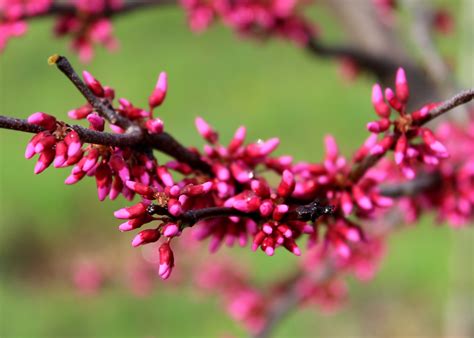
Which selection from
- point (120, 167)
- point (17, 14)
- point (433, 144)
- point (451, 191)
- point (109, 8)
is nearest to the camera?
point (120, 167)

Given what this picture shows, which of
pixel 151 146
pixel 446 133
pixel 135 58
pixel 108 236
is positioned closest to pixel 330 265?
pixel 446 133

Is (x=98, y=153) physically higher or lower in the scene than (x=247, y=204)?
higher

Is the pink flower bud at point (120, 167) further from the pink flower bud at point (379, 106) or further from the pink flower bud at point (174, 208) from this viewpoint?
the pink flower bud at point (379, 106)

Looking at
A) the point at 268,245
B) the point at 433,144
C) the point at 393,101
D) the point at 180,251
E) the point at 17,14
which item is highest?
the point at 17,14

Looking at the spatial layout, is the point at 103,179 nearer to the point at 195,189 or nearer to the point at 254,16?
the point at 195,189

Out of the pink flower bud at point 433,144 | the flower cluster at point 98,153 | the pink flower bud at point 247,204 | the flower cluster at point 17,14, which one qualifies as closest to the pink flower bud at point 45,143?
the flower cluster at point 98,153

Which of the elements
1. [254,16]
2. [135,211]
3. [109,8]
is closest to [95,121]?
[135,211]

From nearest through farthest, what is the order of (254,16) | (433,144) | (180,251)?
(433,144) → (254,16) → (180,251)
